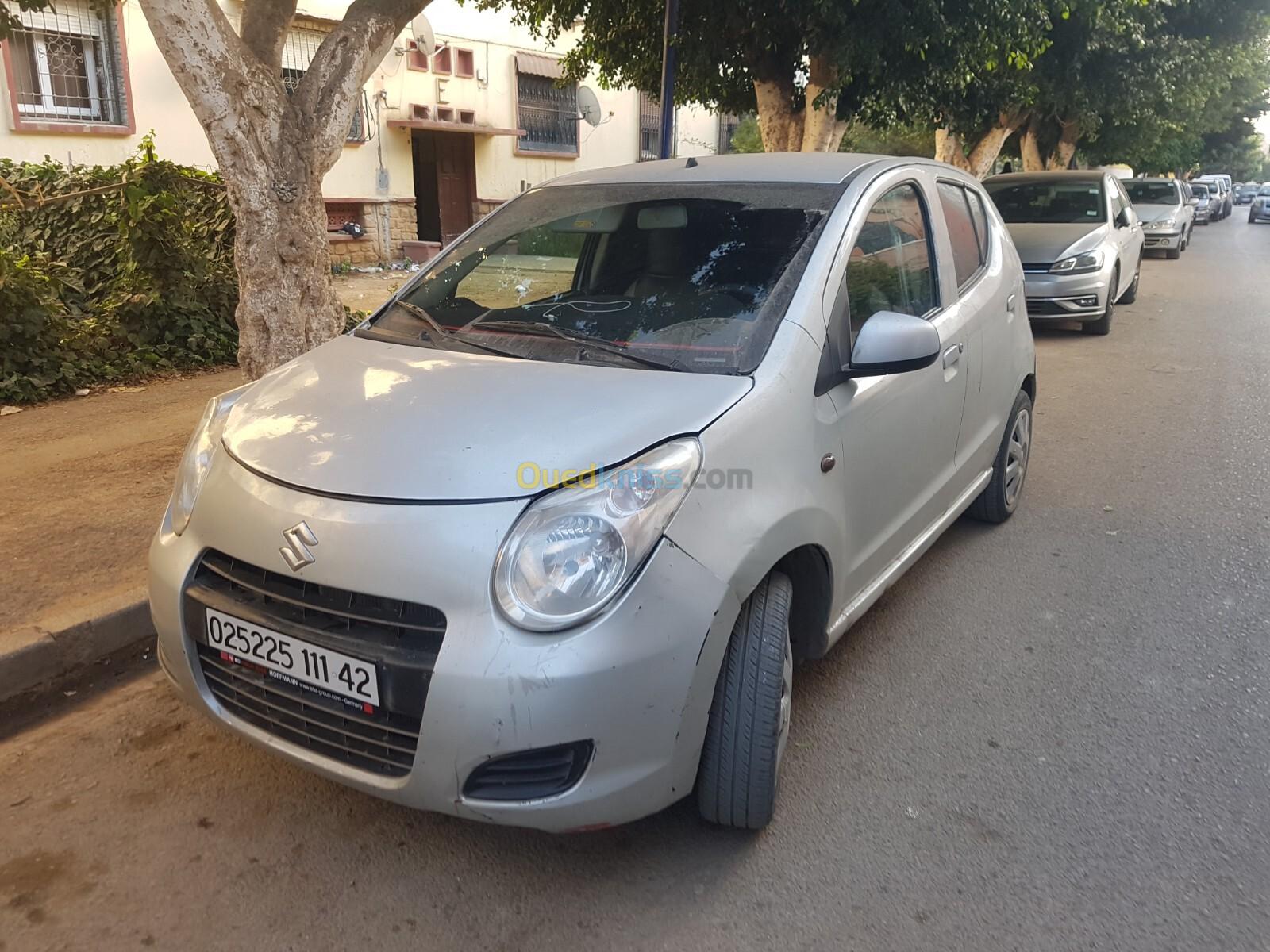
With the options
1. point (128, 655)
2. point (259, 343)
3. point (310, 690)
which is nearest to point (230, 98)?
point (259, 343)

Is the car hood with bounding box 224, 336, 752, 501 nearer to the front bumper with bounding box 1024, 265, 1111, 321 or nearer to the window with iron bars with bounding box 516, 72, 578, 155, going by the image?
the front bumper with bounding box 1024, 265, 1111, 321

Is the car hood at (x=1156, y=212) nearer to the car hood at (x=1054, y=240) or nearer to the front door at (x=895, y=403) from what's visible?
the car hood at (x=1054, y=240)

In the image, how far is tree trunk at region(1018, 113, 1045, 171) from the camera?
69.5 ft

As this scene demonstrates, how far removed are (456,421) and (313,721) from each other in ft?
2.54

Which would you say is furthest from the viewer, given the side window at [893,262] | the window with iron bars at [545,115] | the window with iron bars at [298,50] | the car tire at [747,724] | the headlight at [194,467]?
the window with iron bars at [545,115]

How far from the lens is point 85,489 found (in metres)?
4.89

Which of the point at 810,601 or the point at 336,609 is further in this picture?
the point at 810,601

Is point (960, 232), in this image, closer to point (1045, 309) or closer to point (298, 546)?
point (298, 546)

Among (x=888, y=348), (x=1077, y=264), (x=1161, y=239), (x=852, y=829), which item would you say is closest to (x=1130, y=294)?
(x=1077, y=264)

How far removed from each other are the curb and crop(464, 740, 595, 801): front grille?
2030mm

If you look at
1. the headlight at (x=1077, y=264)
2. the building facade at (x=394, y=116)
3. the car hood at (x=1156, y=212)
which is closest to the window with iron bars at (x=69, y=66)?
the building facade at (x=394, y=116)

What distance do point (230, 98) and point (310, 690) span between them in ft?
12.0

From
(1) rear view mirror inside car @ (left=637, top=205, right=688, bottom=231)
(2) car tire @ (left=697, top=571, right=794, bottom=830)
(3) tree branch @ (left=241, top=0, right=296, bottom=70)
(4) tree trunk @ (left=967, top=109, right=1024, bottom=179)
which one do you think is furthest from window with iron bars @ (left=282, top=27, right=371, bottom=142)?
(2) car tire @ (left=697, top=571, right=794, bottom=830)

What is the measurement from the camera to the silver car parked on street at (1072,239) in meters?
9.66
